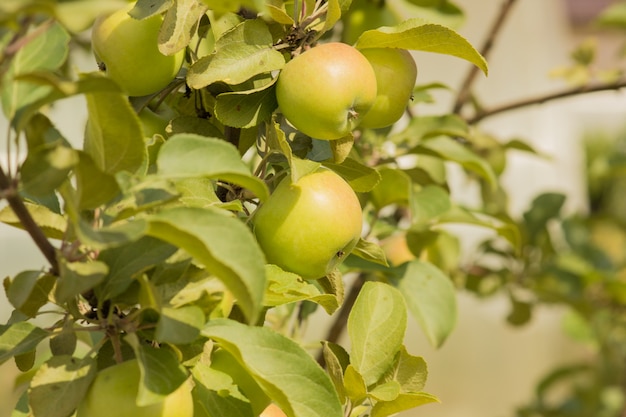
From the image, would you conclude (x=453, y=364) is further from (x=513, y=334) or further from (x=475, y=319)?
(x=513, y=334)

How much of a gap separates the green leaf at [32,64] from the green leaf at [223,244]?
0.40 ft

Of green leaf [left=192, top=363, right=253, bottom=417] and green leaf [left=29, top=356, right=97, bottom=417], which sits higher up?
green leaf [left=29, top=356, right=97, bottom=417]

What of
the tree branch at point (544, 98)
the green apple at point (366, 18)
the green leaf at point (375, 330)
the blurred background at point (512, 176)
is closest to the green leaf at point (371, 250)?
the green leaf at point (375, 330)

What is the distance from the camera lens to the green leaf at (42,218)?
55 centimetres

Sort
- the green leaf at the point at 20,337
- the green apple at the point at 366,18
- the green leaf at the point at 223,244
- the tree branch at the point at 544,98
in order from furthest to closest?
the tree branch at the point at 544,98
the green apple at the point at 366,18
the green leaf at the point at 20,337
the green leaf at the point at 223,244

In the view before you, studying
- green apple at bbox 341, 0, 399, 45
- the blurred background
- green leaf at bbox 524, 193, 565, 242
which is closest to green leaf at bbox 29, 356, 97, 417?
green apple at bbox 341, 0, 399, 45

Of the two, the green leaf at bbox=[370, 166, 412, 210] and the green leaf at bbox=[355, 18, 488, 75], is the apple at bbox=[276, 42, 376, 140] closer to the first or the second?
the green leaf at bbox=[355, 18, 488, 75]

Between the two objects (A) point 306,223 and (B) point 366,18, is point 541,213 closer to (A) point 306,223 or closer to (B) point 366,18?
(B) point 366,18

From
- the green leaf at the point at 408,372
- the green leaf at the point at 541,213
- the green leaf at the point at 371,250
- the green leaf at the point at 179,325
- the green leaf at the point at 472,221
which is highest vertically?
the green leaf at the point at 179,325

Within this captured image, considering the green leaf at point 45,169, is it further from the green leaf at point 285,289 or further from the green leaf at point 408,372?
the green leaf at point 408,372

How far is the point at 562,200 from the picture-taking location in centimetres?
141

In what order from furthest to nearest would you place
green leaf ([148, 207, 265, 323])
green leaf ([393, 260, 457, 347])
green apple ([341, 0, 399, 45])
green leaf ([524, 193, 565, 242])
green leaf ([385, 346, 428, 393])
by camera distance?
green leaf ([524, 193, 565, 242])
green apple ([341, 0, 399, 45])
green leaf ([393, 260, 457, 347])
green leaf ([385, 346, 428, 393])
green leaf ([148, 207, 265, 323])

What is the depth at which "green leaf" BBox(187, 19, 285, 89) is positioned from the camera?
1.90 feet

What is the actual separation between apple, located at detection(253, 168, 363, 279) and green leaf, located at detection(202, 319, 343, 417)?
6 cm
